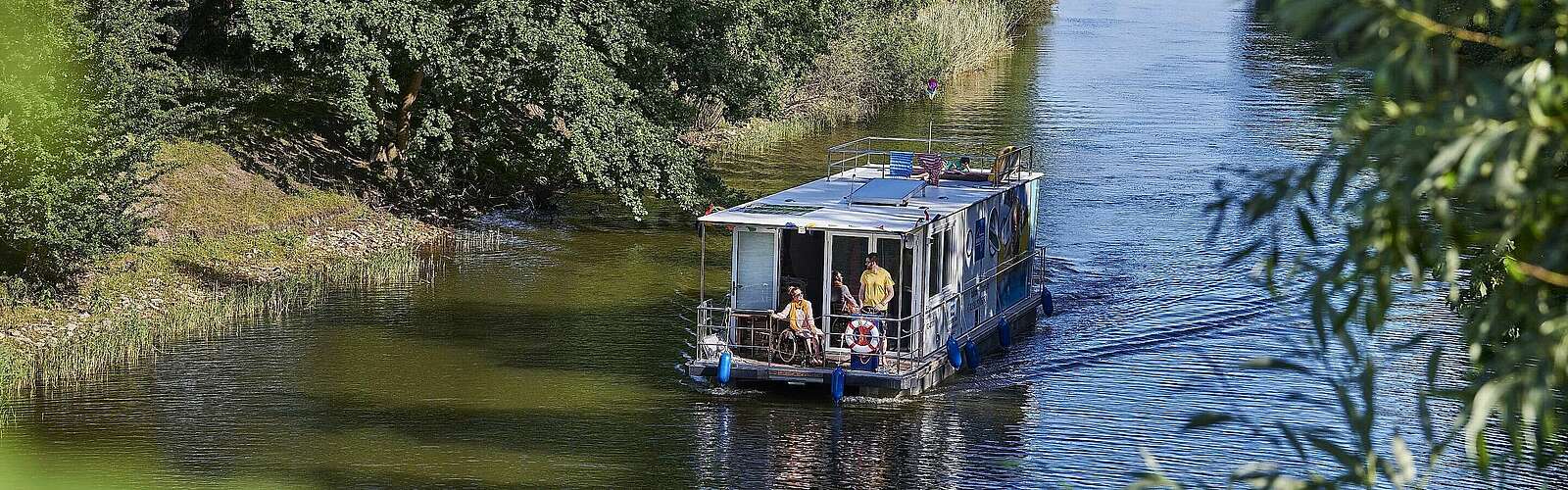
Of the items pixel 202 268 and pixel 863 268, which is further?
pixel 202 268

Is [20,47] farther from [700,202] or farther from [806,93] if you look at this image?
[806,93]

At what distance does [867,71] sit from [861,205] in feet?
97.4

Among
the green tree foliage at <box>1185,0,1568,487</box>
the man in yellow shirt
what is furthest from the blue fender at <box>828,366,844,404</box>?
the green tree foliage at <box>1185,0,1568,487</box>

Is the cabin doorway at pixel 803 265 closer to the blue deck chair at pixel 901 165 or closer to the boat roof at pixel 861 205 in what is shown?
the boat roof at pixel 861 205

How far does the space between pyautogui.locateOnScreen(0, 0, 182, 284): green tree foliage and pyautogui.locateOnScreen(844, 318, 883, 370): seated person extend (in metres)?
9.87

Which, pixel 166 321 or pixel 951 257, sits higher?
pixel 951 257

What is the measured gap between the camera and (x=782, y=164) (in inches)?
1548

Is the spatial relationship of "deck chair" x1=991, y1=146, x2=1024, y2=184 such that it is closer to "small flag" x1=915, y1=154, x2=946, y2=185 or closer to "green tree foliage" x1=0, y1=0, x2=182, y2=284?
"small flag" x1=915, y1=154, x2=946, y2=185

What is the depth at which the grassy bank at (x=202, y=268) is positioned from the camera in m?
21.0

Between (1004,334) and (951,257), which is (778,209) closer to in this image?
(951,257)

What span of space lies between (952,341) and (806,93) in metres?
27.8

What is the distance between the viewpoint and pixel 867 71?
5019 centimetres

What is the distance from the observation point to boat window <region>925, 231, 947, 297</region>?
2005 cm

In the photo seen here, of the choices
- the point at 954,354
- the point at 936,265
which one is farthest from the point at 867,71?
the point at 954,354
